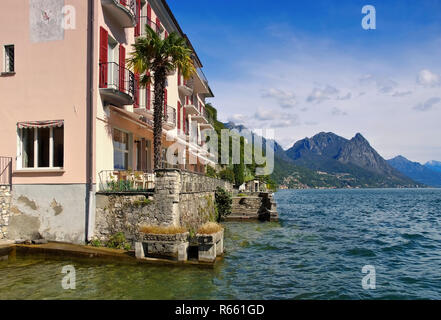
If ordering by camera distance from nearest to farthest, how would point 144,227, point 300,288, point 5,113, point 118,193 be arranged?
point 300,288, point 144,227, point 118,193, point 5,113

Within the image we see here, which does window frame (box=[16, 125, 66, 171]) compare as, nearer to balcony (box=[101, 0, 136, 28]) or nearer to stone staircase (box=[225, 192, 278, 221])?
balcony (box=[101, 0, 136, 28])

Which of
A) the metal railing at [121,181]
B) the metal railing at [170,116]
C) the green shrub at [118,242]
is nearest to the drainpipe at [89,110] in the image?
the metal railing at [121,181]

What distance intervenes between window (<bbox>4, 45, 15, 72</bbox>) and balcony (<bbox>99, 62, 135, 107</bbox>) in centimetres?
398

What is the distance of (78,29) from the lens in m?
13.9

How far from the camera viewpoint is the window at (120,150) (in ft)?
52.7

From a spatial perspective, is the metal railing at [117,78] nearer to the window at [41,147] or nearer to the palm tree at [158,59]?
the palm tree at [158,59]

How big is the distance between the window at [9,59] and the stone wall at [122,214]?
6.53 m

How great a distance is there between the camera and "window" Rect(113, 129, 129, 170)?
1607 centimetres

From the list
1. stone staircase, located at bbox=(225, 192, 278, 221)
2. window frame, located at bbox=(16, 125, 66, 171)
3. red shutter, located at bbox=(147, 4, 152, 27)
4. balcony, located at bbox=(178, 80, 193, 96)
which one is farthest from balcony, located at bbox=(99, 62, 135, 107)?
stone staircase, located at bbox=(225, 192, 278, 221)

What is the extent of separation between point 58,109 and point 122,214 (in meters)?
4.79

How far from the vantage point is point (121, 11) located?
48.2 feet
